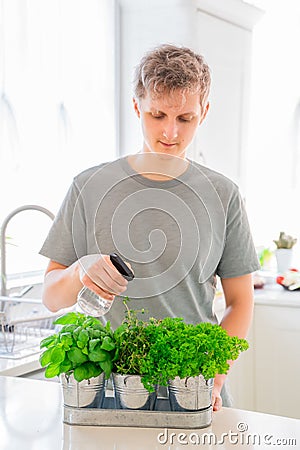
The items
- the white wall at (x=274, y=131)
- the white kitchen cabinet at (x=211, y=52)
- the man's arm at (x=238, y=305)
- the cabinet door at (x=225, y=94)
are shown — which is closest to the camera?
the man's arm at (x=238, y=305)

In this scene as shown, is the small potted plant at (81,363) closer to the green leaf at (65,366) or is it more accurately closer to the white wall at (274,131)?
the green leaf at (65,366)

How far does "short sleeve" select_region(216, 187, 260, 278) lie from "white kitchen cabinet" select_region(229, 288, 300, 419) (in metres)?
1.51

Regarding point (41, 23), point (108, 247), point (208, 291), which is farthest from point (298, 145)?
point (108, 247)

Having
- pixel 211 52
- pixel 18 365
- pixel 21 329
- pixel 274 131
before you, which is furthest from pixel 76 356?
pixel 274 131

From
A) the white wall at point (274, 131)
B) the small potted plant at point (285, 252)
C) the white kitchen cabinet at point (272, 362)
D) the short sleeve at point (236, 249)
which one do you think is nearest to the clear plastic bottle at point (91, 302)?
the short sleeve at point (236, 249)

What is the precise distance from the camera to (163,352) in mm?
1152

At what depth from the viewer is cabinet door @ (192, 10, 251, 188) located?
10.4 ft

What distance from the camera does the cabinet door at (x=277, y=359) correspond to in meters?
3.08

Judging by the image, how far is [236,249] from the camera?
163cm

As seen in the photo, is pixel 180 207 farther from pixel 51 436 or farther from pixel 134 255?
pixel 51 436

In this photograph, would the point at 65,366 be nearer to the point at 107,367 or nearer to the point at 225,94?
the point at 107,367

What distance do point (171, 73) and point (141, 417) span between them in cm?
67

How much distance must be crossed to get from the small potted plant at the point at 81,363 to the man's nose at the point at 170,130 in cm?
43

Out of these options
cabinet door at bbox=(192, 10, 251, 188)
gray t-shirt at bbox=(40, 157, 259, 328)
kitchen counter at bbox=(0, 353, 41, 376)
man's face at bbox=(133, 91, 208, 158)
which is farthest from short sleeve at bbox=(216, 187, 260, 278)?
cabinet door at bbox=(192, 10, 251, 188)
